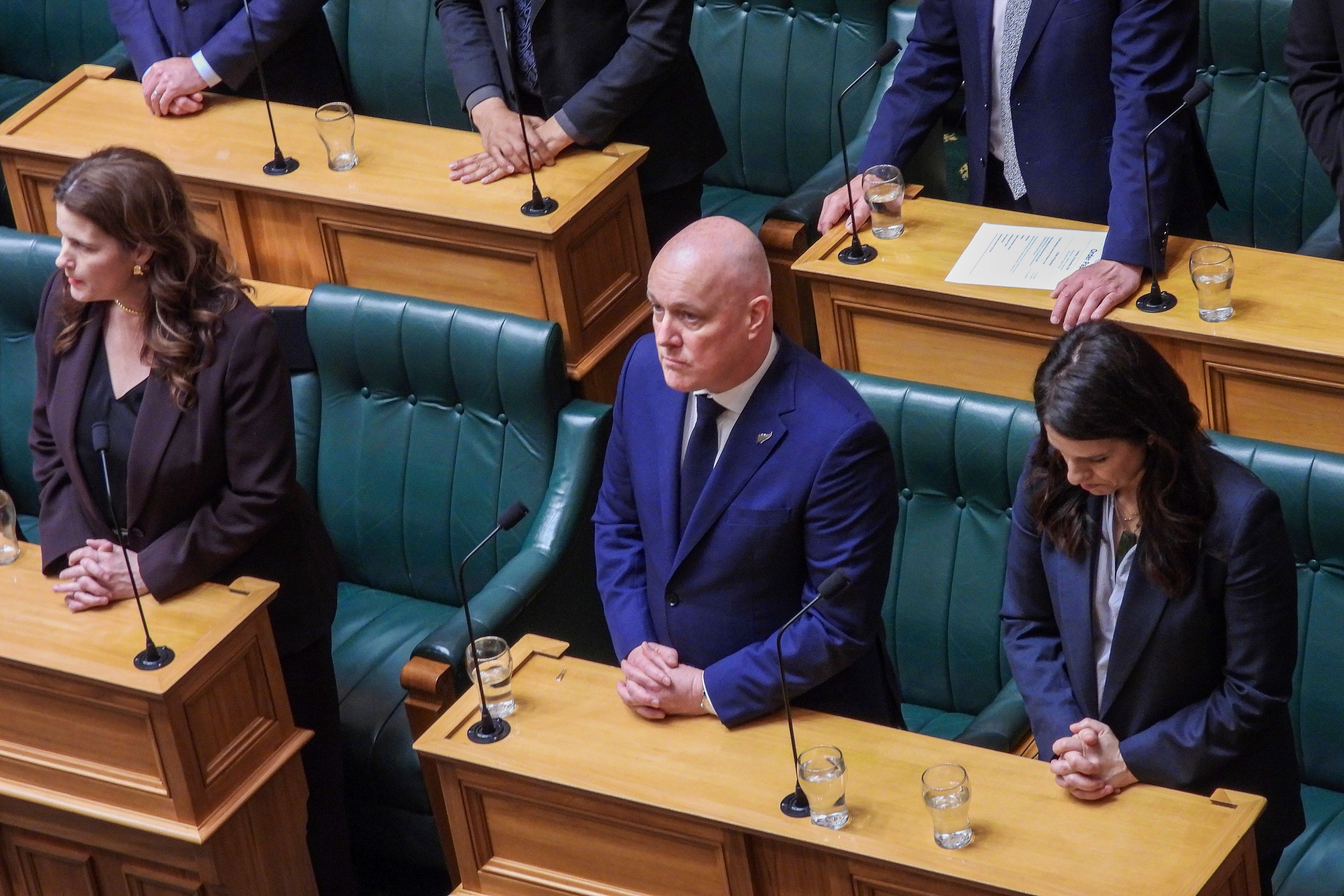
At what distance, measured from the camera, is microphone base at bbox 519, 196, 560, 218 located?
3697mm

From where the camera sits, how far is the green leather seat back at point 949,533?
332cm

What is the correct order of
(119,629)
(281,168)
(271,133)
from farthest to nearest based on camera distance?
(271,133), (281,168), (119,629)

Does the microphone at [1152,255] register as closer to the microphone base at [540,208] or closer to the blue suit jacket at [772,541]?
the blue suit jacket at [772,541]

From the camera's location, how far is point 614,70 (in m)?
3.78

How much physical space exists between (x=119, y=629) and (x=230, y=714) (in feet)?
0.70

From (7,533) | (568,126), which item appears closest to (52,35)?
(568,126)

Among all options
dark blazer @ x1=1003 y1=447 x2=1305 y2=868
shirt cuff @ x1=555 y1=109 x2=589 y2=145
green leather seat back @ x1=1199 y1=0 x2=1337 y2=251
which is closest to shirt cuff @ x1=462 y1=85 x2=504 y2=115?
shirt cuff @ x1=555 y1=109 x2=589 y2=145

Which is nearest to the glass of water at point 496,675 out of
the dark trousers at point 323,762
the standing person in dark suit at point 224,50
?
the dark trousers at point 323,762

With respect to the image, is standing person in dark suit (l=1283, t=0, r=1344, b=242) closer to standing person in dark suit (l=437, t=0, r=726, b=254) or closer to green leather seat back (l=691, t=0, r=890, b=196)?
standing person in dark suit (l=437, t=0, r=726, b=254)

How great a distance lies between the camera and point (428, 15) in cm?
498

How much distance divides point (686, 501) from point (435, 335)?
1.10 m

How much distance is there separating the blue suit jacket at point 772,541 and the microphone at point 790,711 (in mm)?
68

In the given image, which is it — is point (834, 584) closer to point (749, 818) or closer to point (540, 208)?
point (749, 818)

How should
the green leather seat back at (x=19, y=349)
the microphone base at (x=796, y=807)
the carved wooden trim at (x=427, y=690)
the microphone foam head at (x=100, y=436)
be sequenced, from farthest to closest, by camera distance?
1. the green leather seat back at (x=19, y=349)
2. the carved wooden trim at (x=427, y=690)
3. the microphone foam head at (x=100, y=436)
4. the microphone base at (x=796, y=807)
